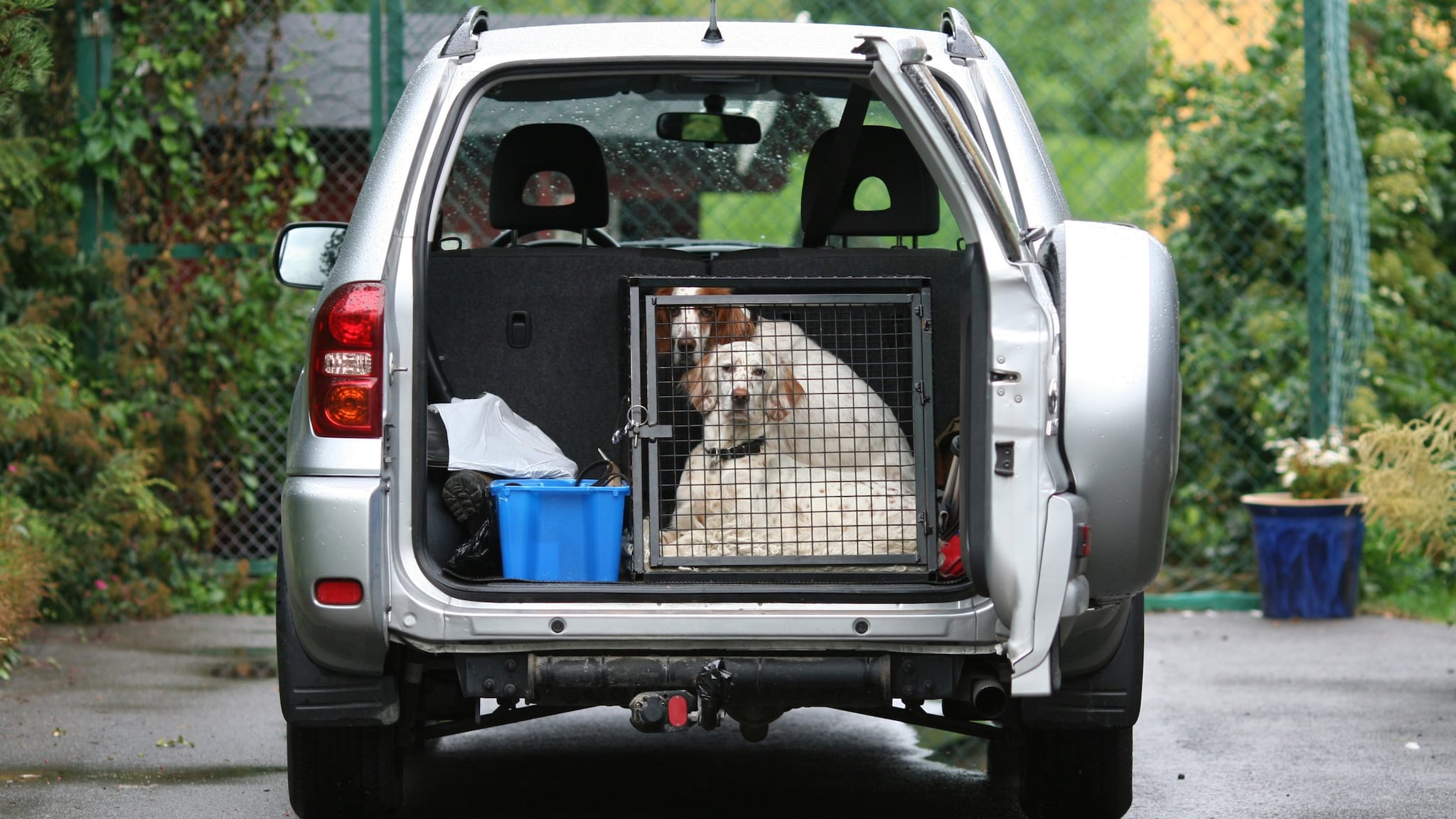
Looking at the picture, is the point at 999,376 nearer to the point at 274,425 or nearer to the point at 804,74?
the point at 804,74

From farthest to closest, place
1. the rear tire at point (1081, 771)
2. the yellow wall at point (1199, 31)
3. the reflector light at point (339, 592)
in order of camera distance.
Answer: the yellow wall at point (1199, 31)
the rear tire at point (1081, 771)
the reflector light at point (339, 592)

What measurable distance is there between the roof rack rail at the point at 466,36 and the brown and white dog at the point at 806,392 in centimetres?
74

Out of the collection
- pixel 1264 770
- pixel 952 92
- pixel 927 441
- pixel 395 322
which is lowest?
pixel 1264 770

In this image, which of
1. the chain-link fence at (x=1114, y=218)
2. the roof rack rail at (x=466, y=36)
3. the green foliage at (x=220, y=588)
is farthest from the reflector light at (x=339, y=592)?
the green foliage at (x=220, y=588)

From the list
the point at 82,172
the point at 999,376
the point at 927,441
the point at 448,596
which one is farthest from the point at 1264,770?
the point at 82,172

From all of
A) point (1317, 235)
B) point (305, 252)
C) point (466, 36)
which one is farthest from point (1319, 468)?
point (466, 36)

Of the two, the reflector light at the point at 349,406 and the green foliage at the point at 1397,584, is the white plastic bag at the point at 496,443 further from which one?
the green foliage at the point at 1397,584

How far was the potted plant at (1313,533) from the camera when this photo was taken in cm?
Answer: 740

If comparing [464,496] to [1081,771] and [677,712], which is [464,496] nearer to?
[677,712]

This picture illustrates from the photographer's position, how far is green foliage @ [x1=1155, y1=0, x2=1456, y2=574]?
26.9ft

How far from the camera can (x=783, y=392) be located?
157 inches

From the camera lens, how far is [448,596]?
3.27 m

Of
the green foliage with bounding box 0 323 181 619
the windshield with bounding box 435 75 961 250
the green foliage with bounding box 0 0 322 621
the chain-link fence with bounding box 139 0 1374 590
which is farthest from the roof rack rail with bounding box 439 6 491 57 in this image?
the green foliage with bounding box 0 0 322 621

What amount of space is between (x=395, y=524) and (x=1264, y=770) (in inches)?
111
